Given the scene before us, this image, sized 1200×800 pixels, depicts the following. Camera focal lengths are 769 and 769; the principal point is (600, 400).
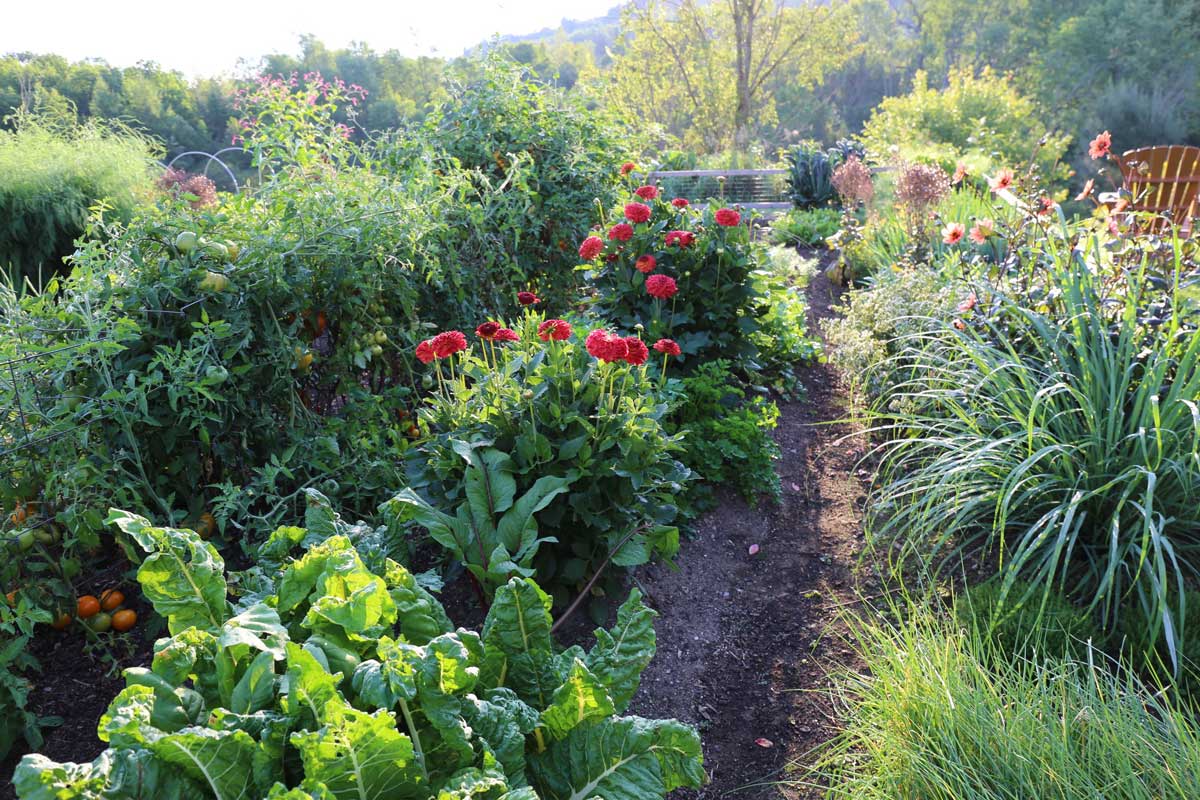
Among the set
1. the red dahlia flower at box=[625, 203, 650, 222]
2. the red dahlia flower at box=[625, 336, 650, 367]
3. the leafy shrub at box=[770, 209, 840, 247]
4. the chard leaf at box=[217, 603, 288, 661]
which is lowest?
the leafy shrub at box=[770, 209, 840, 247]


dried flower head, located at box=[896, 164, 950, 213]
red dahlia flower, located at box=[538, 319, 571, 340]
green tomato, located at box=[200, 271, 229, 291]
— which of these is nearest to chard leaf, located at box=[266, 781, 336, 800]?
red dahlia flower, located at box=[538, 319, 571, 340]

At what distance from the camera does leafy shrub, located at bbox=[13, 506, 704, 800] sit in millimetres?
1246

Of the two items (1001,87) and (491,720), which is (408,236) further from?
(1001,87)

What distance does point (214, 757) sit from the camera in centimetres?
125

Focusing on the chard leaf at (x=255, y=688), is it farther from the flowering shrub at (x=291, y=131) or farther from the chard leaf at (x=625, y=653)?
the flowering shrub at (x=291, y=131)

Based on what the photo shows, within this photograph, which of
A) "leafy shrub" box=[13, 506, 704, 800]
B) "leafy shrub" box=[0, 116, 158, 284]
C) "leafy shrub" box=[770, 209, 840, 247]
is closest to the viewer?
"leafy shrub" box=[13, 506, 704, 800]

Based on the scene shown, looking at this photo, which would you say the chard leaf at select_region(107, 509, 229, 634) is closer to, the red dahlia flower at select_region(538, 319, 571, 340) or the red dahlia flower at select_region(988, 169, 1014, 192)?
the red dahlia flower at select_region(538, 319, 571, 340)

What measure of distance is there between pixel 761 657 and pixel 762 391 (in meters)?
1.80

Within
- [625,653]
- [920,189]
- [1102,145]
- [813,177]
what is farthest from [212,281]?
[813,177]

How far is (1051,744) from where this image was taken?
1.60 meters

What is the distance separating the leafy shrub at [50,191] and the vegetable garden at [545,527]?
4.69m

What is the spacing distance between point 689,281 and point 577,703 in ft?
8.52

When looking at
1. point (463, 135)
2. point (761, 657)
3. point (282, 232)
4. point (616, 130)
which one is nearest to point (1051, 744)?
point (761, 657)

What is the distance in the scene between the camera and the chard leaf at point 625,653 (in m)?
1.80
